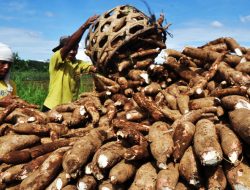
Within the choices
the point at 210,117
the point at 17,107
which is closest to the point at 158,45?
the point at 210,117

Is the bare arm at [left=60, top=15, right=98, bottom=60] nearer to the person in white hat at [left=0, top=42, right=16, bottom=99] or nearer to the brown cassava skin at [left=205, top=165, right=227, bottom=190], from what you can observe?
the person in white hat at [left=0, top=42, right=16, bottom=99]

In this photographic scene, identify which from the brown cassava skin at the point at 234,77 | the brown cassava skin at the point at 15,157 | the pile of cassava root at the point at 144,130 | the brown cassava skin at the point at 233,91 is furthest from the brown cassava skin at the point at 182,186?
the brown cassava skin at the point at 15,157

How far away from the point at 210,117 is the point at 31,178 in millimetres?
1417

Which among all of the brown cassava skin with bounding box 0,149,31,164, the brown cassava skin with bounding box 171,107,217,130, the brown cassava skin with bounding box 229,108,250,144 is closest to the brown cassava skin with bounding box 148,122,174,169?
the brown cassava skin with bounding box 171,107,217,130

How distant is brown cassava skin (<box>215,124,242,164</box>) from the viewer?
201 cm

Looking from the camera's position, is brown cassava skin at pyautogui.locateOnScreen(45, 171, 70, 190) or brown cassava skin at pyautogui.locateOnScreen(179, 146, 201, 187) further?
brown cassava skin at pyautogui.locateOnScreen(45, 171, 70, 190)

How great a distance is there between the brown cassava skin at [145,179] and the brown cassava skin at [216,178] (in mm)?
349

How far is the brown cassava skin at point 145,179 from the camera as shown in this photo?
208 centimetres

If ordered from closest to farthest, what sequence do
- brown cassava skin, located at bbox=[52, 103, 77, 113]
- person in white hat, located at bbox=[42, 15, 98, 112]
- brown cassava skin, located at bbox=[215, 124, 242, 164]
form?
brown cassava skin, located at bbox=[215, 124, 242, 164], brown cassava skin, located at bbox=[52, 103, 77, 113], person in white hat, located at bbox=[42, 15, 98, 112]

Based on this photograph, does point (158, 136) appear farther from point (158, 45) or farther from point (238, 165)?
point (158, 45)

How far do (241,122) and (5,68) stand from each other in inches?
127

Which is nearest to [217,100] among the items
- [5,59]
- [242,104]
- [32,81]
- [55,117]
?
[242,104]

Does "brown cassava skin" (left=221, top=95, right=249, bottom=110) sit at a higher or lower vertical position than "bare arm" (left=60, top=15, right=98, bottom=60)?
lower

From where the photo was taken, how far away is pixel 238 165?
2016 millimetres
